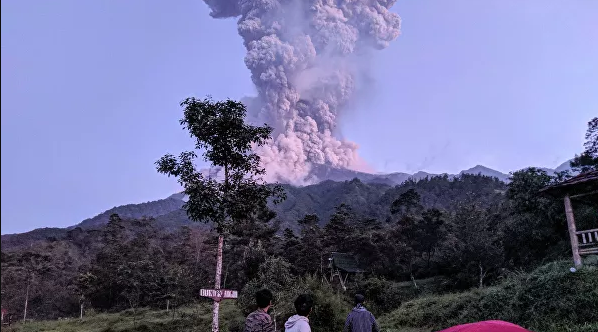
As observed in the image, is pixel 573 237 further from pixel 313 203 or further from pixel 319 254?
pixel 313 203

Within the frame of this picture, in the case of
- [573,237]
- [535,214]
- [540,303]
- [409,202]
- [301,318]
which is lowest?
[540,303]

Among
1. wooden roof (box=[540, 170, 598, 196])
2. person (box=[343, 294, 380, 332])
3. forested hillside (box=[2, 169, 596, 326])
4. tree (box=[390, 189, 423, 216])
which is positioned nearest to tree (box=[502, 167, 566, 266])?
forested hillside (box=[2, 169, 596, 326])

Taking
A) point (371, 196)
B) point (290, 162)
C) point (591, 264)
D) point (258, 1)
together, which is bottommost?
point (591, 264)

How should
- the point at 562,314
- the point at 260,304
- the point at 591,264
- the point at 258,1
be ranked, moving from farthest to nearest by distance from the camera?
the point at 258,1
the point at 591,264
the point at 562,314
the point at 260,304

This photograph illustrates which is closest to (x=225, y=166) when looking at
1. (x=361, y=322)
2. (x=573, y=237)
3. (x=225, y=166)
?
(x=225, y=166)

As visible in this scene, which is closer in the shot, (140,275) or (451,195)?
(140,275)

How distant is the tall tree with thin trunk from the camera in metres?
13.2

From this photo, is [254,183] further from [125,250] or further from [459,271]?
[125,250]

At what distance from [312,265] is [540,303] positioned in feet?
91.1

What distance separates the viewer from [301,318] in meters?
5.17

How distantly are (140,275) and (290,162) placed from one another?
64.6m

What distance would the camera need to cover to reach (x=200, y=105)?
46.5ft

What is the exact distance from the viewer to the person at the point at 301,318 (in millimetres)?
5094

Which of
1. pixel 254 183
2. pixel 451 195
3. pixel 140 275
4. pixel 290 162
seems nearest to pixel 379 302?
pixel 254 183
